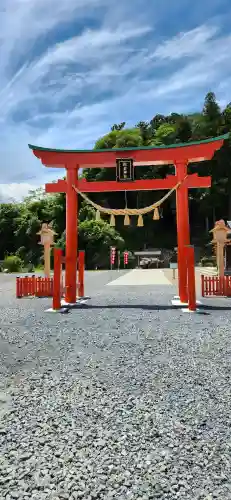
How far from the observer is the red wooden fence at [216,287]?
11453 millimetres

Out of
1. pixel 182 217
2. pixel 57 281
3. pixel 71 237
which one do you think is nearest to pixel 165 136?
pixel 182 217

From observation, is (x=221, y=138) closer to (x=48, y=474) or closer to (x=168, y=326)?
(x=168, y=326)

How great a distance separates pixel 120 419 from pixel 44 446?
0.67 m

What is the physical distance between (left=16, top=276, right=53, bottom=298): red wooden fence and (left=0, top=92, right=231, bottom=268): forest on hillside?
86.3 feet

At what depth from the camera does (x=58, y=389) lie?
372cm

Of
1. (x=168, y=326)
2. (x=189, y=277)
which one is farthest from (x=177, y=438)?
(x=189, y=277)

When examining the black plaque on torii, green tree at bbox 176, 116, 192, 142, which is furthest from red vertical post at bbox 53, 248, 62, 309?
green tree at bbox 176, 116, 192, 142

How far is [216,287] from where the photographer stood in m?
11.6

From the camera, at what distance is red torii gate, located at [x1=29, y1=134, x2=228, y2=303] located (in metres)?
10.1

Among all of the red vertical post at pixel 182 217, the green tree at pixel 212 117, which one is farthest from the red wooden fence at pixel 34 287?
the green tree at pixel 212 117

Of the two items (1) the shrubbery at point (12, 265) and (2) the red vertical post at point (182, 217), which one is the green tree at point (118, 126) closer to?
(1) the shrubbery at point (12, 265)

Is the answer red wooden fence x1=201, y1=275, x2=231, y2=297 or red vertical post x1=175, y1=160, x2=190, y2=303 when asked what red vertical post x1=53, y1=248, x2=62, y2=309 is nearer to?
red vertical post x1=175, y1=160, x2=190, y2=303

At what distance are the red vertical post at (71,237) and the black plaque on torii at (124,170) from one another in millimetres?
1197

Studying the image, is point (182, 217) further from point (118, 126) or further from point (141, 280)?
point (118, 126)
